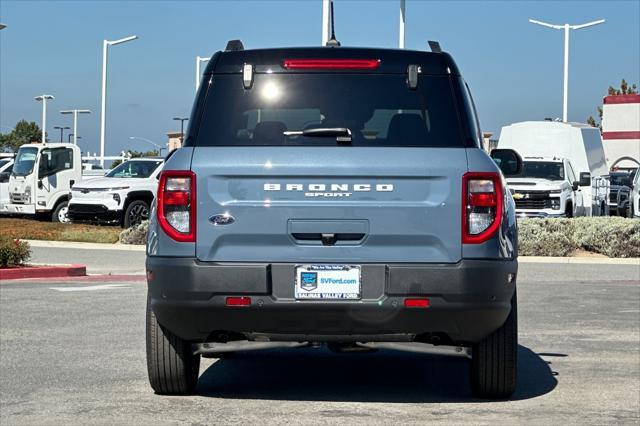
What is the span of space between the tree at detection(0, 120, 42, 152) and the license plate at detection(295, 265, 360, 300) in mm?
112236

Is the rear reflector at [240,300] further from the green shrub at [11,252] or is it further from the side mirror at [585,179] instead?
the side mirror at [585,179]

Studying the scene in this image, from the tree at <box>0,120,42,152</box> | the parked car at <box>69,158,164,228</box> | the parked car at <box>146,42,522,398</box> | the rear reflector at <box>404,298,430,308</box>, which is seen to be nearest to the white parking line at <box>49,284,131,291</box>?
the parked car at <box>146,42,522,398</box>

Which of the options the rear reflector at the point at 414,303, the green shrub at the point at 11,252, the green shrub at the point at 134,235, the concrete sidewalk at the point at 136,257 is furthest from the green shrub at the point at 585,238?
the rear reflector at the point at 414,303

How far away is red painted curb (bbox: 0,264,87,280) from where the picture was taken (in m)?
19.1

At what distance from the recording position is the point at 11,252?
19.8 m

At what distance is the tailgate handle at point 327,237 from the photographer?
7227 mm

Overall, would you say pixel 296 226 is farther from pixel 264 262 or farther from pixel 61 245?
pixel 61 245

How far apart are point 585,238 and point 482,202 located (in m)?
19.1

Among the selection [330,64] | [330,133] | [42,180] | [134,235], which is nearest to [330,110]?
[330,133]

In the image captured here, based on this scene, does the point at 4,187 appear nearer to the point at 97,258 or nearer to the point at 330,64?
the point at 97,258

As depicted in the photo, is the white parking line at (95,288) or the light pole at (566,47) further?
the light pole at (566,47)

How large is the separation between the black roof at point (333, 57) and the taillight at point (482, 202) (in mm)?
775

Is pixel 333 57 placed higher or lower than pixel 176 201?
higher

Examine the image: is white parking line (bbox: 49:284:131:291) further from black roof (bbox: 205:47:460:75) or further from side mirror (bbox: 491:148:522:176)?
black roof (bbox: 205:47:460:75)
